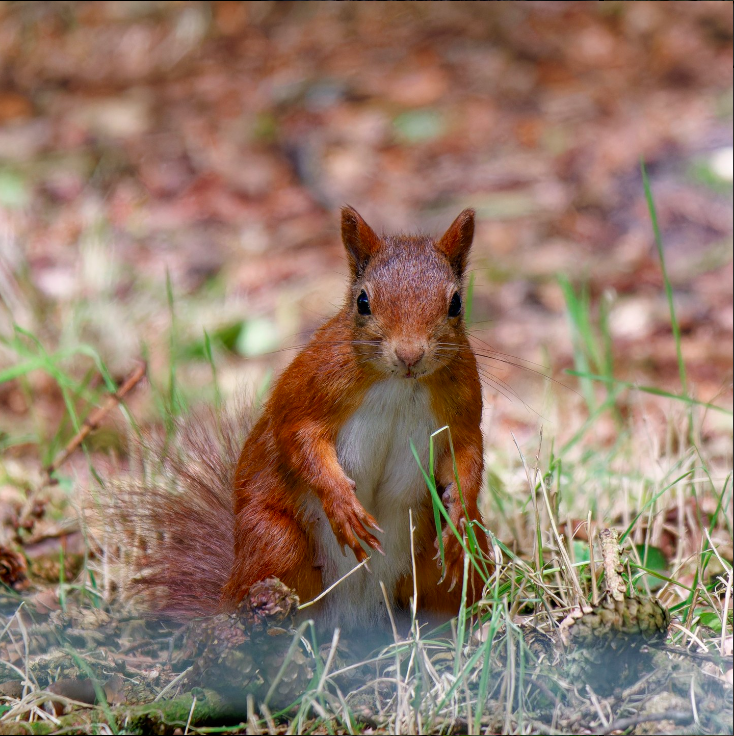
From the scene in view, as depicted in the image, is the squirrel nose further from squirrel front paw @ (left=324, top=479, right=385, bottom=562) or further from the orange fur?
squirrel front paw @ (left=324, top=479, right=385, bottom=562)

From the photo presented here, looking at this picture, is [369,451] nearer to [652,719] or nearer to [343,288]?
[652,719]

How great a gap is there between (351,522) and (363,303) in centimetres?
52

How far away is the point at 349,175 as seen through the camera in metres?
6.89

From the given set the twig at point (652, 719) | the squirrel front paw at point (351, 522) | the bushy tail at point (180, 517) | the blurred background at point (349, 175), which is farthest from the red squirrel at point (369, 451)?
the blurred background at point (349, 175)

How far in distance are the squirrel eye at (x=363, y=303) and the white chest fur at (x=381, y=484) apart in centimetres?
18

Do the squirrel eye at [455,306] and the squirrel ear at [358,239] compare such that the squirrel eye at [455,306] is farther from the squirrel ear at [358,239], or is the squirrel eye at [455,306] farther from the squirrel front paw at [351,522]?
the squirrel front paw at [351,522]

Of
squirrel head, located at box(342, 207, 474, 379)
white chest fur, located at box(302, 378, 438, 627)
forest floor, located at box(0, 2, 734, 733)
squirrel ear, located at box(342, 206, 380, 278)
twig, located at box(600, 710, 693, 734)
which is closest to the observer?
twig, located at box(600, 710, 693, 734)

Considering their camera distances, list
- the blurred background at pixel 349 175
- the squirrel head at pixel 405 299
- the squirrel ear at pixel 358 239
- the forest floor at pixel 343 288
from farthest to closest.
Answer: the blurred background at pixel 349 175, the squirrel ear at pixel 358 239, the squirrel head at pixel 405 299, the forest floor at pixel 343 288

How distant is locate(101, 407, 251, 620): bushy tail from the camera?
2.64m

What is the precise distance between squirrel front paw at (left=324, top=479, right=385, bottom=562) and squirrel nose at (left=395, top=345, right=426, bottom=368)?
1.10 ft

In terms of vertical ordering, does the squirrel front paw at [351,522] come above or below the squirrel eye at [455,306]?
below

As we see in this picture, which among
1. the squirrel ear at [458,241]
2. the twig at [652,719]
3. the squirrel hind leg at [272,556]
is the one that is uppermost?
the squirrel ear at [458,241]

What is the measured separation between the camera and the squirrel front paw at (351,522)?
229 cm

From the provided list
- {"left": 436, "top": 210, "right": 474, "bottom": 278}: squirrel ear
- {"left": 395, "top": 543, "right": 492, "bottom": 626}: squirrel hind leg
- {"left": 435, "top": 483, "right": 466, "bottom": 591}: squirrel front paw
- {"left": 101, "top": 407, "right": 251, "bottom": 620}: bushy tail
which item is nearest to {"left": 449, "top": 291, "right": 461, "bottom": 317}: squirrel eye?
{"left": 436, "top": 210, "right": 474, "bottom": 278}: squirrel ear
